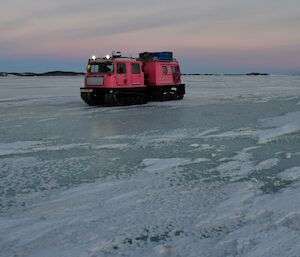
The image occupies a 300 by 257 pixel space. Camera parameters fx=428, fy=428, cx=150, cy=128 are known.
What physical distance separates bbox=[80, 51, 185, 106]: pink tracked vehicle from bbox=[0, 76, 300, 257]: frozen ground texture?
7.81m

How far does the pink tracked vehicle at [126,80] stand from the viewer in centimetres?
1825

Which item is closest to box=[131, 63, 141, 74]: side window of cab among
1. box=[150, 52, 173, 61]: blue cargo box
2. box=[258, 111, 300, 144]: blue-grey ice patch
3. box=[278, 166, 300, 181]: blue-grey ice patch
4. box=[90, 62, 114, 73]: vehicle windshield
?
box=[90, 62, 114, 73]: vehicle windshield

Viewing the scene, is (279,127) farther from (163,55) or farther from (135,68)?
(163,55)

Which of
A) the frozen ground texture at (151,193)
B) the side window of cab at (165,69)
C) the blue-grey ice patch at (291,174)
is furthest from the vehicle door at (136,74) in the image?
the blue-grey ice patch at (291,174)

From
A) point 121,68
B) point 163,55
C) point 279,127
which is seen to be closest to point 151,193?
point 279,127

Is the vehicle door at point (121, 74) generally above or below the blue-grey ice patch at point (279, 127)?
above

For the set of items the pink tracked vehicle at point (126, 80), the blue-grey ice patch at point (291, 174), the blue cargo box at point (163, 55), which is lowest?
the blue-grey ice patch at point (291, 174)

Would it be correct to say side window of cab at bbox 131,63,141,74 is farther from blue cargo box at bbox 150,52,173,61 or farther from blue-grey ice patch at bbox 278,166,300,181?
blue-grey ice patch at bbox 278,166,300,181

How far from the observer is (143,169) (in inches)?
260

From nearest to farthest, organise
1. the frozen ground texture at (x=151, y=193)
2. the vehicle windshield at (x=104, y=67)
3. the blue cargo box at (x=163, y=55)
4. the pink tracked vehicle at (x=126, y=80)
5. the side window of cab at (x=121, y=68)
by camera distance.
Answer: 1. the frozen ground texture at (x=151, y=193)
2. the pink tracked vehicle at (x=126, y=80)
3. the vehicle windshield at (x=104, y=67)
4. the side window of cab at (x=121, y=68)
5. the blue cargo box at (x=163, y=55)

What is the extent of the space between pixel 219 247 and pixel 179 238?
1.25 ft

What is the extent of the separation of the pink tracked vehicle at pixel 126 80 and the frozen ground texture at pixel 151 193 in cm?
781

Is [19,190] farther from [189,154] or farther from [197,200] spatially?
[189,154]

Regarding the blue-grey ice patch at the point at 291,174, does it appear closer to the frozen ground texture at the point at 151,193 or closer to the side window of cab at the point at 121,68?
the frozen ground texture at the point at 151,193
